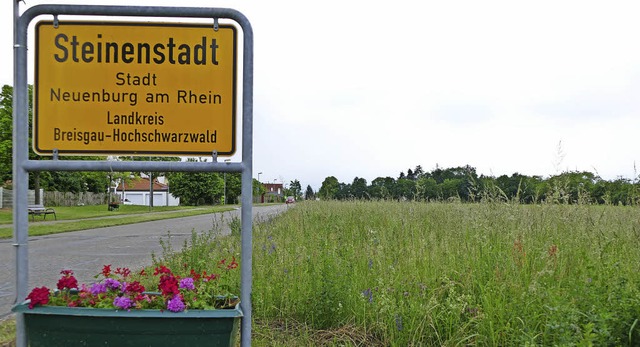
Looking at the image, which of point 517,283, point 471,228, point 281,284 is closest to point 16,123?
point 281,284

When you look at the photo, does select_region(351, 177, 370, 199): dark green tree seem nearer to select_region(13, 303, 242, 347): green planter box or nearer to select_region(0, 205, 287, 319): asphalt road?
select_region(0, 205, 287, 319): asphalt road

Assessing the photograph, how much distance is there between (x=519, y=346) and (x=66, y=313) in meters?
2.76

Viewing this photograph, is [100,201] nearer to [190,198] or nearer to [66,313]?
[190,198]

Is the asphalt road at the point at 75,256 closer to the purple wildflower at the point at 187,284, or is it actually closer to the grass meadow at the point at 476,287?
the grass meadow at the point at 476,287

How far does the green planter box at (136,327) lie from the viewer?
230 cm

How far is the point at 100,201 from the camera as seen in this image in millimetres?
59188

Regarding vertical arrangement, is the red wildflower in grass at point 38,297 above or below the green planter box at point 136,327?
above

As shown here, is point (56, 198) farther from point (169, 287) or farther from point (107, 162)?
point (169, 287)

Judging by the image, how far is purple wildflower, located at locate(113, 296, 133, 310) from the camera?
7.79 ft

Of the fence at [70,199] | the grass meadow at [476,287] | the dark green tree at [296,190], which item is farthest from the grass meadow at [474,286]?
the fence at [70,199]

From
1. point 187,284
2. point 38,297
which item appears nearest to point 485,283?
point 187,284

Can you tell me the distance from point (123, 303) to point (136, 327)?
0.14 metres

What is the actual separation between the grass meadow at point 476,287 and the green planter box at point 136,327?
136cm

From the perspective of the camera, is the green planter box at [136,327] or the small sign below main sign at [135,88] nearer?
the green planter box at [136,327]
